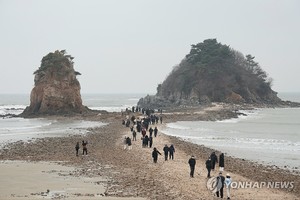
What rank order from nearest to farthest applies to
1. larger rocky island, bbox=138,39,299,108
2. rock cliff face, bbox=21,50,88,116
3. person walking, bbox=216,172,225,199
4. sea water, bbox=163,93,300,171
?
person walking, bbox=216,172,225,199
sea water, bbox=163,93,300,171
rock cliff face, bbox=21,50,88,116
larger rocky island, bbox=138,39,299,108

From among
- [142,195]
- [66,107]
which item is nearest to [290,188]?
[142,195]

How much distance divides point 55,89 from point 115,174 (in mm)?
47085

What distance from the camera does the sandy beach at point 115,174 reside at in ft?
50.4

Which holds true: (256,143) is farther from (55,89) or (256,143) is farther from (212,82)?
(212,82)

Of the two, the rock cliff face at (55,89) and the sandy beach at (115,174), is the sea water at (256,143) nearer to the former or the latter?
the sandy beach at (115,174)

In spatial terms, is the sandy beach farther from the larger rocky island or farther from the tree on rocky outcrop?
the tree on rocky outcrop

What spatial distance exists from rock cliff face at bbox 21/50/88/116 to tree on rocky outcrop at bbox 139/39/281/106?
29.5m

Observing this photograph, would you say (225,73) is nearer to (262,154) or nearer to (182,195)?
(262,154)

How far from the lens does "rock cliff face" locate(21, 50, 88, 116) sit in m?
63.6

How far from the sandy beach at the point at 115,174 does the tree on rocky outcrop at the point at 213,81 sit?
6576 cm

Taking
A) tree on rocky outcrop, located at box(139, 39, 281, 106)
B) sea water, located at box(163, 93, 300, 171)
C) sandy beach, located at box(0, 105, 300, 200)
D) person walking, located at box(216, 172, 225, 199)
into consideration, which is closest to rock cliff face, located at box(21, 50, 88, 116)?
sea water, located at box(163, 93, 300, 171)

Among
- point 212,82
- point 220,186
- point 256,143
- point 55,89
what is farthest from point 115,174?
point 212,82

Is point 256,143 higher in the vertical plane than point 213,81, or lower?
lower

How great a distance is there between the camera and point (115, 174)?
62.7ft
